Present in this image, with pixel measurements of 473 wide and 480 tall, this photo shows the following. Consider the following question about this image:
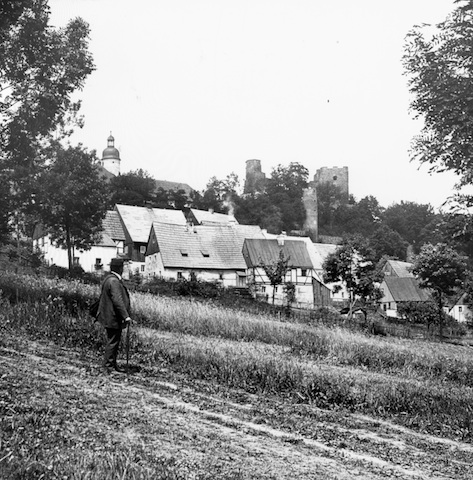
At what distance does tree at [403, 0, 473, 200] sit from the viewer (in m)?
15.9

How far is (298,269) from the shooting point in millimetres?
63812

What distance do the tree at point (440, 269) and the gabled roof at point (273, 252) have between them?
16272 millimetres

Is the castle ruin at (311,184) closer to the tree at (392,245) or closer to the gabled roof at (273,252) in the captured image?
the tree at (392,245)

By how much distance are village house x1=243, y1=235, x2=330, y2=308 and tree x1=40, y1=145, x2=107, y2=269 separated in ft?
77.6

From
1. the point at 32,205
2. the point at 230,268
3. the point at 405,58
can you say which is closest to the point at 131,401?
the point at 405,58

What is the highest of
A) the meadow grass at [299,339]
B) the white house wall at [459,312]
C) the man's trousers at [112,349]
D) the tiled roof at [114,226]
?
the tiled roof at [114,226]

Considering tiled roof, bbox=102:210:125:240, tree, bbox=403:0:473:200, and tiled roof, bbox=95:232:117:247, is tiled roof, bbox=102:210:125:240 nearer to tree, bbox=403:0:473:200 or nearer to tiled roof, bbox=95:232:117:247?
tiled roof, bbox=95:232:117:247

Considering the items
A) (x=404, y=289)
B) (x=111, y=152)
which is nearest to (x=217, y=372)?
(x=404, y=289)

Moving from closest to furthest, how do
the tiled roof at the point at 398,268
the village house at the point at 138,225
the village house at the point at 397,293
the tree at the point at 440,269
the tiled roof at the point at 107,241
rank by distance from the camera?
the tree at the point at 440,269, the tiled roof at the point at 107,241, the village house at the point at 138,225, the village house at the point at 397,293, the tiled roof at the point at 398,268

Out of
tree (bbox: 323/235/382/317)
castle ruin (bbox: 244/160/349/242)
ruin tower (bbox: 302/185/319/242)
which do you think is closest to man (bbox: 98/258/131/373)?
tree (bbox: 323/235/382/317)

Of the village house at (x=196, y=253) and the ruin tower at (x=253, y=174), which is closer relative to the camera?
the village house at (x=196, y=253)

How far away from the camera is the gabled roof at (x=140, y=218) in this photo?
63.0 m

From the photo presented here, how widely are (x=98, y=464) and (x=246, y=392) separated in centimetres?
459

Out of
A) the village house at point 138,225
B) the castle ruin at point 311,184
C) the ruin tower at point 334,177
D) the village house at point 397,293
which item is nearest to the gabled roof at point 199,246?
the village house at point 138,225
